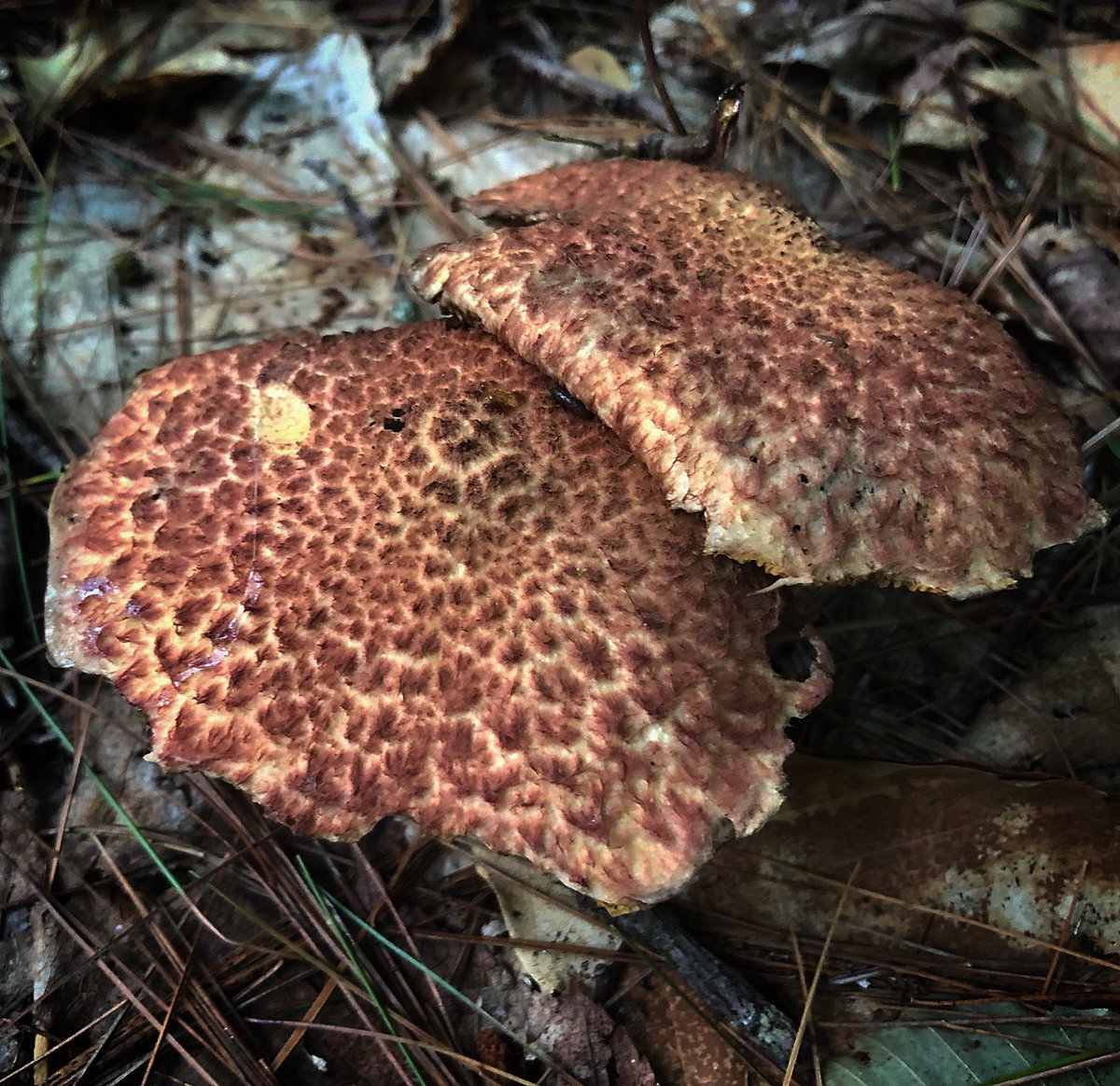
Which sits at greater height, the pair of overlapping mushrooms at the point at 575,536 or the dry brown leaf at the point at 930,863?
the pair of overlapping mushrooms at the point at 575,536

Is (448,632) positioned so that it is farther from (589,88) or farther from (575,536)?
(589,88)

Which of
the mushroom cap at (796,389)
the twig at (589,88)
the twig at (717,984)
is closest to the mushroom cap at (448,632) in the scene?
the mushroom cap at (796,389)

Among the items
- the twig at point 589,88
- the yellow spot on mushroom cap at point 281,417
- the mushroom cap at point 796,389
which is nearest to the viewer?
the mushroom cap at point 796,389

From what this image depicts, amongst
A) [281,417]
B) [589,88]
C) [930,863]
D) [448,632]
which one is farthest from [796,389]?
[589,88]

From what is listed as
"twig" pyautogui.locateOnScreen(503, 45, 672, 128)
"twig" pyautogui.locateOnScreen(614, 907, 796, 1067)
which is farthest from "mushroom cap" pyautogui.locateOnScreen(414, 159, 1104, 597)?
"twig" pyautogui.locateOnScreen(503, 45, 672, 128)

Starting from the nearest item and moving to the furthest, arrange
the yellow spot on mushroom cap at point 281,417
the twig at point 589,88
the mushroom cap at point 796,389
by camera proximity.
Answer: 1. the mushroom cap at point 796,389
2. the yellow spot on mushroom cap at point 281,417
3. the twig at point 589,88

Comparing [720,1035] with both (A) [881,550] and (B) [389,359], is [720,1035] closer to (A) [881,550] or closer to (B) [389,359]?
(A) [881,550]

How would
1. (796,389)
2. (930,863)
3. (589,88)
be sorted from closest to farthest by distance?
(796,389) → (930,863) → (589,88)

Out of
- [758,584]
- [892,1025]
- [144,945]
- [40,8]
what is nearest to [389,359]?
[758,584]

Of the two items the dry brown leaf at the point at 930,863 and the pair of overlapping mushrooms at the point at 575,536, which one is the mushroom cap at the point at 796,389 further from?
the dry brown leaf at the point at 930,863
